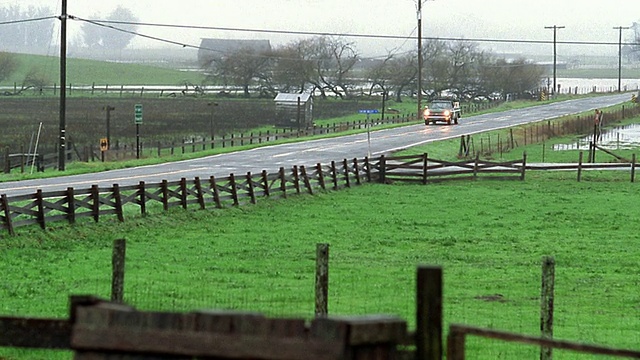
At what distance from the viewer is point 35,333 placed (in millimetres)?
6492

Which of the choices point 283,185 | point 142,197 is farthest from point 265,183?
point 142,197

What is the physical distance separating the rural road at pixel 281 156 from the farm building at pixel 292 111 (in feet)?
35.6

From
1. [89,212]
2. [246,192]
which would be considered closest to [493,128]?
[246,192]

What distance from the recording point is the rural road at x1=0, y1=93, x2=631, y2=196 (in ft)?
134

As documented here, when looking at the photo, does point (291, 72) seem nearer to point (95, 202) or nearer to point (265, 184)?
point (265, 184)

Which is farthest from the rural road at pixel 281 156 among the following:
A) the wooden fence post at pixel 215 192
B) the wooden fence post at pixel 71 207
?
the wooden fence post at pixel 71 207

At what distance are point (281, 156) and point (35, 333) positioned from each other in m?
51.4

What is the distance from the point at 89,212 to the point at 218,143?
43264 mm

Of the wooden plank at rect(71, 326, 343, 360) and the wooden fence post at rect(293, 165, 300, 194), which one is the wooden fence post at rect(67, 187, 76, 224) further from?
the wooden plank at rect(71, 326, 343, 360)

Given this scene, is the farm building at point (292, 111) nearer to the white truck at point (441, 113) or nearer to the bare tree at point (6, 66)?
the white truck at point (441, 113)

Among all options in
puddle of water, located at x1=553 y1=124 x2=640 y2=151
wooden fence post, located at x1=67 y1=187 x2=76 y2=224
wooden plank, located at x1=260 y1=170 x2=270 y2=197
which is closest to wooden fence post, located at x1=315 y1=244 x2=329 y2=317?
wooden fence post, located at x1=67 y1=187 x2=76 y2=224

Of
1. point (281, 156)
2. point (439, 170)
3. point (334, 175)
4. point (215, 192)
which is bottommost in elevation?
point (439, 170)

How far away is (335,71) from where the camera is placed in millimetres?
160375

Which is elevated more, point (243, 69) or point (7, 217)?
point (243, 69)
